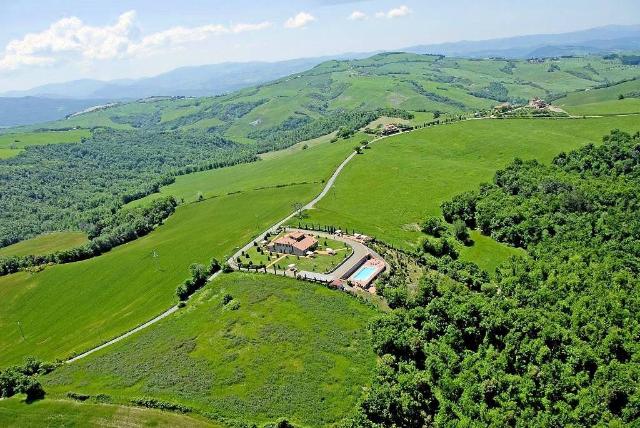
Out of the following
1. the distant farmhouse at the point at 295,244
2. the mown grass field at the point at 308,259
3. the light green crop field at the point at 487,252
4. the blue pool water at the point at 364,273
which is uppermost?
the distant farmhouse at the point at 295,244

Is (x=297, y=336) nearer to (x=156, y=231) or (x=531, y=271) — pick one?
(x=531, y=271)

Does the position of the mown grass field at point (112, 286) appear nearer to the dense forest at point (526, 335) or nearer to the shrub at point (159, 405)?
the shrub at point (159, 405)

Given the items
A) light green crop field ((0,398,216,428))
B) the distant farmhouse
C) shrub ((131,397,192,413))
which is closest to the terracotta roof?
the distant farmhouse

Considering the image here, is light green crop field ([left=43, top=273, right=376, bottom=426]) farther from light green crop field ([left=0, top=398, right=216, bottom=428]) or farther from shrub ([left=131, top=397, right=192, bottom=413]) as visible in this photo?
light green crop field ([left=0, top=398, right=216, bottom=428])

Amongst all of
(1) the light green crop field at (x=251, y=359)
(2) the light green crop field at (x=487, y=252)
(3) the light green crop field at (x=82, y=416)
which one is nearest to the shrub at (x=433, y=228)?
(2) the light green crop field at (x=487, y=252)

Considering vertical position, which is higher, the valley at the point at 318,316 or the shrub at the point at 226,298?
the shrub at the point at 226,298

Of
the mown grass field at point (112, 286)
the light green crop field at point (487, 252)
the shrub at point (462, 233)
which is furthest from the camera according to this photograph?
the shrub at point (462, 233)

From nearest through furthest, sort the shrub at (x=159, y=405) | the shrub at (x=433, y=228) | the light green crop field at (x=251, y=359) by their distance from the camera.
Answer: the shrub at (x=159, y=405) → the light green crop field at (x=251, y=359) → the shrub at (x=433, y=228)
